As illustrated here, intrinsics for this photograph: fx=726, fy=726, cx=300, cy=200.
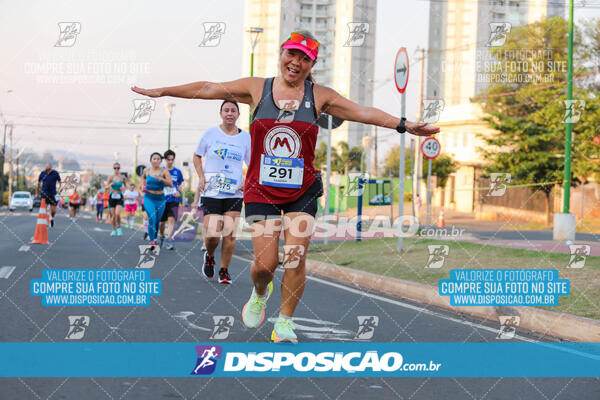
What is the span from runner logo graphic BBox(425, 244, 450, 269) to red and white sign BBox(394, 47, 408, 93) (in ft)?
8.64

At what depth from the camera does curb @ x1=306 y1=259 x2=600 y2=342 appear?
6090 mm

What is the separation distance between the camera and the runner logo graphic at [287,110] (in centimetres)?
482

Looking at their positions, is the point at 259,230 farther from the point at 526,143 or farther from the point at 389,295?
the point at 526,143

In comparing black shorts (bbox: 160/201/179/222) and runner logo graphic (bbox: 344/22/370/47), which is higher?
runner logo graphic (bbox: 344/22/370/47)

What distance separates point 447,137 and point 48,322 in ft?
198

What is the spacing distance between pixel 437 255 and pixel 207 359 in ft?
23.3

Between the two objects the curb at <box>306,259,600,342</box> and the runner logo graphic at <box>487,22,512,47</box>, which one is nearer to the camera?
the curb at <box>306,259,600,342</box>

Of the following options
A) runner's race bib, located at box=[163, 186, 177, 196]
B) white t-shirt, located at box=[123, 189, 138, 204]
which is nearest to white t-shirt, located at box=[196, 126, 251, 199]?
runner's race bib, located at box=[163, 186, 177, 196]

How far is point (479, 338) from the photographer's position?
19.0 feet

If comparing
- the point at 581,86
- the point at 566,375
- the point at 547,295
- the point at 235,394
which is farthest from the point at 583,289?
the point at 581,86

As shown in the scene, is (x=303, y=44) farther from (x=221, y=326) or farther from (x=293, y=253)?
(x=221, y=326)

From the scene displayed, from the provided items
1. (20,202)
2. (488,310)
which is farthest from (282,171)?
(20,202)

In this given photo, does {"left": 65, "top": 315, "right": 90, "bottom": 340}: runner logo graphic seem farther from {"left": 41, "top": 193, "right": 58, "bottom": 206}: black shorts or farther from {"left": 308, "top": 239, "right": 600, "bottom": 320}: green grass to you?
{"left": 41, "top": 193, "right": 58, "bottom": 206}: black shorts

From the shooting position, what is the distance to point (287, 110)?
4828 millimetres
